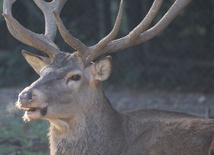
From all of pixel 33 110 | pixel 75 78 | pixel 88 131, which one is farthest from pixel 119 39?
pixel 33 110

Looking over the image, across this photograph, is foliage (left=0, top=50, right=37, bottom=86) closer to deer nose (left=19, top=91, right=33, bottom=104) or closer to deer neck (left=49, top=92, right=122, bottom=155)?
deer neck (left=49, top=92, right=122, bottom=155)

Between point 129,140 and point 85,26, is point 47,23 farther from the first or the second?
point 85,26

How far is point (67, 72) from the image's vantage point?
6508 mm

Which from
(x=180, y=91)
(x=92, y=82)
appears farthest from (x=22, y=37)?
(x=180, y=91)

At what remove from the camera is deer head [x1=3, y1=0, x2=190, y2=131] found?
6305 mm

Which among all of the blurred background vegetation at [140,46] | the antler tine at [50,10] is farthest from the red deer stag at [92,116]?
the blurred background vegetation at [140,46]

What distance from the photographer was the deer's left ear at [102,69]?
6.68 metres

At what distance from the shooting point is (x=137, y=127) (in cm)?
671

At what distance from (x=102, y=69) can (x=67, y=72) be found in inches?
14.2

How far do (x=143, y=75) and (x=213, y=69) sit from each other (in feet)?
3.97

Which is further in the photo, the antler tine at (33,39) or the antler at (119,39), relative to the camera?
the antler tine at (33,39)

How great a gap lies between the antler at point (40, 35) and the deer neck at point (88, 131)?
2.10 ft

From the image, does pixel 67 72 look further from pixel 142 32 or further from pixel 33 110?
pixel 142 32

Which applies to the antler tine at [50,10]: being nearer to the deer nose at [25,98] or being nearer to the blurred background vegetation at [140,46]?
the deer nose at [25,98]
